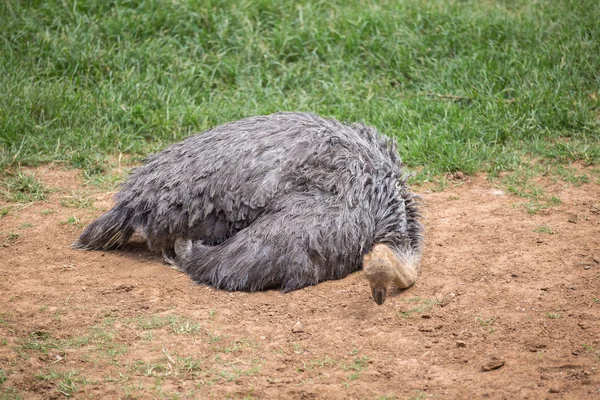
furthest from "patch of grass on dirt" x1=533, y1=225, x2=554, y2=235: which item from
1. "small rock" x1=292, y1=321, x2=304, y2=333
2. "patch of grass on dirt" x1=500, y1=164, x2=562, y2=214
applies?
"small rock" x1=292, y1=321, x2=304, y2=333

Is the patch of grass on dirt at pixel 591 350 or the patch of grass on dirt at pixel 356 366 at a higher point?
the patch of grass on dirt at pixel 356 366

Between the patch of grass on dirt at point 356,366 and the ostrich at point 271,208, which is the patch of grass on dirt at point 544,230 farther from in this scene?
the patch of grass on dirt at point 356,366

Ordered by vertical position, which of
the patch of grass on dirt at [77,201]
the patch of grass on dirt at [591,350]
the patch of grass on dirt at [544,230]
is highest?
the patch of grass on dirt at [77,201]

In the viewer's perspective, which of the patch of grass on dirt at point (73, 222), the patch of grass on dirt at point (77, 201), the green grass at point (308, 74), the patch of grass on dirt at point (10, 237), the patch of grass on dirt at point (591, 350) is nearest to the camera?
the patch of grass on dirt at point (591, 350)

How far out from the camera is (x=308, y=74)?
8203mm

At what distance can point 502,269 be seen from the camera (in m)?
5.18

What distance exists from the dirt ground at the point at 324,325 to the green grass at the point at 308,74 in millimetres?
1411

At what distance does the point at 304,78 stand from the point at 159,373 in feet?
15.3

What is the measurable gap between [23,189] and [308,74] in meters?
3.08

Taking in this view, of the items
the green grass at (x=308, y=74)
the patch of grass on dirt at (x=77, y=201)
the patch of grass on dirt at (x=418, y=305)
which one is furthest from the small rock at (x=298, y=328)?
the green grass at (x=308, y=74)

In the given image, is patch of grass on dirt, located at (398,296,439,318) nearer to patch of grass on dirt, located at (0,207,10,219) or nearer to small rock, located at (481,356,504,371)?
small rock, located at (481,356,504,371)

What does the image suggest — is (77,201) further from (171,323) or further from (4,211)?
(171,323)

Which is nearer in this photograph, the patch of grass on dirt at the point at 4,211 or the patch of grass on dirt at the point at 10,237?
the patch of grass on dirt at the point at 10,237

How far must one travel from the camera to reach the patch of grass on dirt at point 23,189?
21.1 ft
